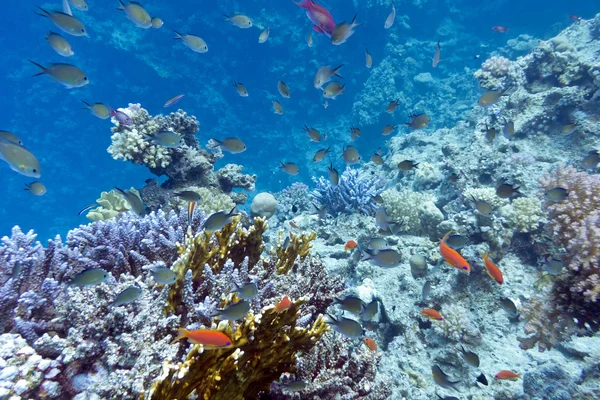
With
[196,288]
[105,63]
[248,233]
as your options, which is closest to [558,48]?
[248,233]

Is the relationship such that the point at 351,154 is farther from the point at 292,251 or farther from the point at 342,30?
the point at 292,251

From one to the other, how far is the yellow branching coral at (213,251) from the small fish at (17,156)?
244 centimetres

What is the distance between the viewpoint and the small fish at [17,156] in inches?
147

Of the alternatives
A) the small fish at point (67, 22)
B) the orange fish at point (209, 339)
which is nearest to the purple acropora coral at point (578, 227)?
the orange fish at point (209, 339)

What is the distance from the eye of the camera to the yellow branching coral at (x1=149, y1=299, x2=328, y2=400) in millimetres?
1964

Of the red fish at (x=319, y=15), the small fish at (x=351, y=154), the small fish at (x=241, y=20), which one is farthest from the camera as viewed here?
the small fish at (x=241, y=20)

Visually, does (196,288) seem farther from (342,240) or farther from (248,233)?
(342,240)

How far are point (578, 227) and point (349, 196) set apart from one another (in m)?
4.61

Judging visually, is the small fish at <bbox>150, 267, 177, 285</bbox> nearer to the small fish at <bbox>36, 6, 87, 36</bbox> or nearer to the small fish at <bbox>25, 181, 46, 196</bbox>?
the small fish at <bbox>25, 181, 46, 196</bbox>

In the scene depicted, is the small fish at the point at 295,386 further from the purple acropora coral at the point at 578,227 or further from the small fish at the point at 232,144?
the small fish at the point at 232,144

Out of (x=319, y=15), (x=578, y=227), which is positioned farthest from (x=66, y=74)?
(x=578, y=227)

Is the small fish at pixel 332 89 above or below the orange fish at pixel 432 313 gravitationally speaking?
above

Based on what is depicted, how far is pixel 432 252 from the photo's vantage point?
19.2 ft

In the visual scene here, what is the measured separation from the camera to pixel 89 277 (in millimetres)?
2535
